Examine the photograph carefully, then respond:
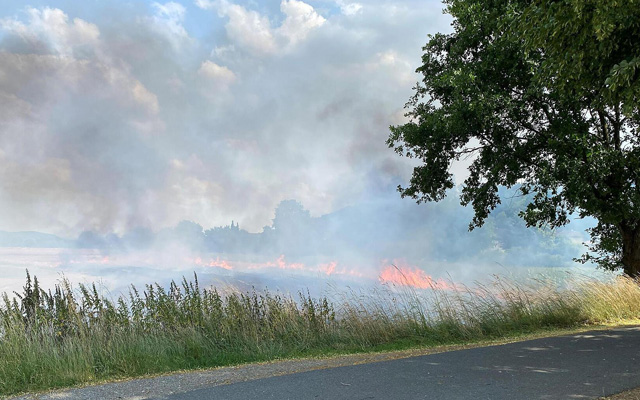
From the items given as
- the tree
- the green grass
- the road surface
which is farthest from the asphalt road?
the tree

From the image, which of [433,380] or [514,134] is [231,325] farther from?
[514,134]

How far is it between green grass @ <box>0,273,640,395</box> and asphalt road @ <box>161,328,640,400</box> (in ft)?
8.70

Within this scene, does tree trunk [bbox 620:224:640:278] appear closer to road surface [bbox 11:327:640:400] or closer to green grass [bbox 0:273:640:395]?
green grass [bbox 0:273:640:395]

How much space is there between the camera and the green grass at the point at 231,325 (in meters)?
8.85

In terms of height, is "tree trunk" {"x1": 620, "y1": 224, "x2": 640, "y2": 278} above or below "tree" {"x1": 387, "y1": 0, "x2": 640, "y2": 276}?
below

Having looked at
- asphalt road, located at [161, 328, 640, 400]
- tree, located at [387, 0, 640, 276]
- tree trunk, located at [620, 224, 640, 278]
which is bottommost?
asphalt road, located at [161, 328, 640, 400]

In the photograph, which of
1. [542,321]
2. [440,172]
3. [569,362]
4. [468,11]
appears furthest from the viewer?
[440,172]

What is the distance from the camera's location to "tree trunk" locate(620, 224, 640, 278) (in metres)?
16.0

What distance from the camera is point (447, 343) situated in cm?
1106

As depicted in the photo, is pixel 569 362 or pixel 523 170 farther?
pixel 523 170

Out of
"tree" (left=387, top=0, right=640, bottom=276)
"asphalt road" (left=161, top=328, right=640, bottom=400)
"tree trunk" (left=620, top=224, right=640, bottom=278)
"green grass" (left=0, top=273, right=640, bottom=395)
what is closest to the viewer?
"asphalt road" (left=161, top=328, right=640, bottom=400)

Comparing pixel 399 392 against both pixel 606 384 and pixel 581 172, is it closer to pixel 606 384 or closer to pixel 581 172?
pixel 606 384

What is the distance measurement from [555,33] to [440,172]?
9.72m

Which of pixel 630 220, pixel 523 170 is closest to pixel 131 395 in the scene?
pixel 523 170
